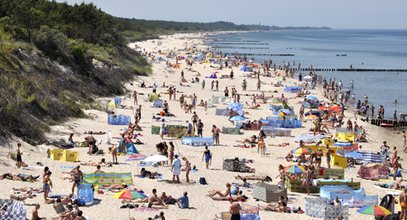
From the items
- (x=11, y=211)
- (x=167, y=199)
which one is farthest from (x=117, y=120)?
(x=11, y=211)

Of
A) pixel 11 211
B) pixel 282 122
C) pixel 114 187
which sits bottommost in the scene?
pixel 282 122

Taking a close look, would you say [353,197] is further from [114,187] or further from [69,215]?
[69,215]

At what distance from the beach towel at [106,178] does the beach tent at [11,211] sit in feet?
13.7

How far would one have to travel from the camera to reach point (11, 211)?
540 inches

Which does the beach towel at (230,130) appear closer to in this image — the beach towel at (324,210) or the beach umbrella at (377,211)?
the beach towel at (324,210)

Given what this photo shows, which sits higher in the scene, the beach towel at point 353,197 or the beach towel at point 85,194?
the beach towel at point 85,194

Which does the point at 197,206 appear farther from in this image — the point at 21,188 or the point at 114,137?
the point at 114,137

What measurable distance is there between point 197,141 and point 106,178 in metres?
8.92

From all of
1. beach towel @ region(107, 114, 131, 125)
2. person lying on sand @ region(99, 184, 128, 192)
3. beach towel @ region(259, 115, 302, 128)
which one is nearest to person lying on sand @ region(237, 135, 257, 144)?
beach towel @ region(259, 115, 302, 128)

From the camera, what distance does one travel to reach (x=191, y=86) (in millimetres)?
49375

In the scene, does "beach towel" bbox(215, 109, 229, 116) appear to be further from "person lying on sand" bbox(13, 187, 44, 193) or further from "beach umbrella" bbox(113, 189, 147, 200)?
"person lying on sand" bbox(13, 187, 44, 193)

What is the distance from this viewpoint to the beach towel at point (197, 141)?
26.7m

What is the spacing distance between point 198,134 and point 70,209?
14.0m

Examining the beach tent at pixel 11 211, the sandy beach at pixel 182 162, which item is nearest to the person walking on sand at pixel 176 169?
the sandy beach at pixel 182 162
